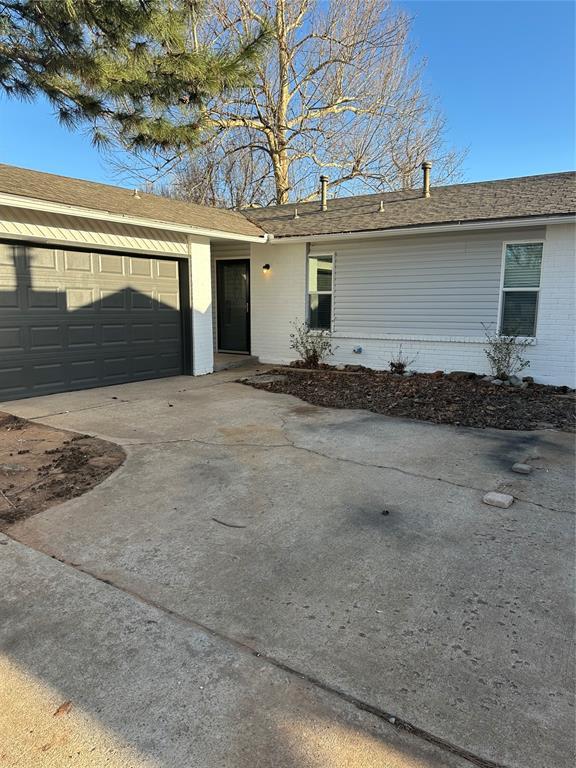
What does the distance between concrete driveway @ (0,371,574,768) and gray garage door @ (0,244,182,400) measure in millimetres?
3883

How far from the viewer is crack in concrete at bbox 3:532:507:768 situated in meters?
1.71

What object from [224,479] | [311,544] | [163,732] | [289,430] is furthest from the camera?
[289,430]

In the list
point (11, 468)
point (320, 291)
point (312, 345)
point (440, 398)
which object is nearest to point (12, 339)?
point (11, 468)

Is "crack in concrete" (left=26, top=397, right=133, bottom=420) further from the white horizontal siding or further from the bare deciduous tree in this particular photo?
the bare deciduous tree

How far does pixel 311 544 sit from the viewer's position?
126 inches

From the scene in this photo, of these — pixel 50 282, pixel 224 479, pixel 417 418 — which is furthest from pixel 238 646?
pixel 50 282

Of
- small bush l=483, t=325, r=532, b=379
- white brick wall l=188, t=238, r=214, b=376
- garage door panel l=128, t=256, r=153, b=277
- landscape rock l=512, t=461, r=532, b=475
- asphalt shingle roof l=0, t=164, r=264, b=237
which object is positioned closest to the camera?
landscape rock l=512, t=461, r=532, b=475

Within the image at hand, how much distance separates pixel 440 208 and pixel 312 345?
376cm

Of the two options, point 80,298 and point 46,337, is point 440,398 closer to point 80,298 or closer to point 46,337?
point 80,298

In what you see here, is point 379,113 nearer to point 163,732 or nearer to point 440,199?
point 440,199

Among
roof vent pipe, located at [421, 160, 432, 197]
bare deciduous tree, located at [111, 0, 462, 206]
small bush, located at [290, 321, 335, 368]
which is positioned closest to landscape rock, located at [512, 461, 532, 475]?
small bush, located at [290, 321, 335, 368]

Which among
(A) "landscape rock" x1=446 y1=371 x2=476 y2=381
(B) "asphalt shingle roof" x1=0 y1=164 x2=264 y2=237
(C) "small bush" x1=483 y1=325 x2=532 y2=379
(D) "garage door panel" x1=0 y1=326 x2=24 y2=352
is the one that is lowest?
(A) "landscape rock" x1=446 y1=371 x2=476 y2=381

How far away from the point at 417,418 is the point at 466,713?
4938 mm

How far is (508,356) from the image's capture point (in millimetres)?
8594
